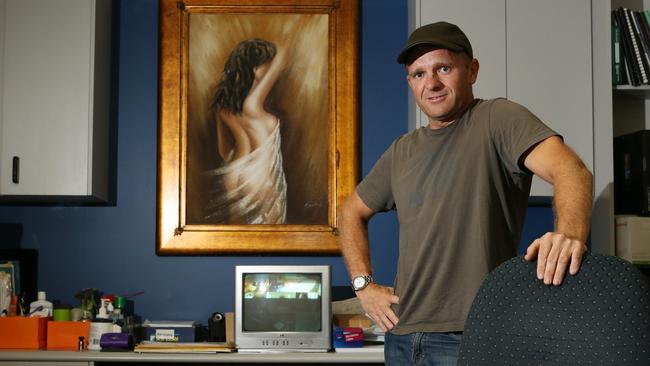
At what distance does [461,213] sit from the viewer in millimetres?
1907

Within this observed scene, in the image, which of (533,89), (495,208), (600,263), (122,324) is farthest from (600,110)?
(600,263)

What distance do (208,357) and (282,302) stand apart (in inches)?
13.3

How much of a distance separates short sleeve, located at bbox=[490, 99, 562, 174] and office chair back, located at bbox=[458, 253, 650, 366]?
0.51 m

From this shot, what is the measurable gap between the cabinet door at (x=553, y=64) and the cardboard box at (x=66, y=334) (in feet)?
5.89

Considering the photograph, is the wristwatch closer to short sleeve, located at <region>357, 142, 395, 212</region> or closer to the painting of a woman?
short sleeve, located at <region>357, 142, 395, 212</region>

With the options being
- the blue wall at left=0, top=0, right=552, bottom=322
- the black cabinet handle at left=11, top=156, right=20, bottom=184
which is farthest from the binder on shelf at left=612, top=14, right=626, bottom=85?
the black cabinet handle at left=11, top=156, right=20, bottom=184

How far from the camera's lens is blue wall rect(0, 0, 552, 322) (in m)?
3.61

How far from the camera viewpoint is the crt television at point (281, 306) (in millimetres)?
3148

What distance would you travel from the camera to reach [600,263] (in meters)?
1.22

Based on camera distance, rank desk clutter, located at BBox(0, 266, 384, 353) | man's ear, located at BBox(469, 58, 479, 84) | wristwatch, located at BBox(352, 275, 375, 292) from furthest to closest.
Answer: desk clutter, located at BBox(0, 266, 384, 353) < wristwatch, located at BBox(352, 275, 375, 292) < man's ear, located at BBox(469, 58, 479, 84)

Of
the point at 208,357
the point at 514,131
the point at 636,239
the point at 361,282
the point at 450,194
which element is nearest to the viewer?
the point at 514,131

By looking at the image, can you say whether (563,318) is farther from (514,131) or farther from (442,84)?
(442,84)

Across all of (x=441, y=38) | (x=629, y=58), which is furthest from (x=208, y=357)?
(x=629, y=58)

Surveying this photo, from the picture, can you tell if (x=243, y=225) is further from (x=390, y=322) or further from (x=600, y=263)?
(x=600, y=263)
